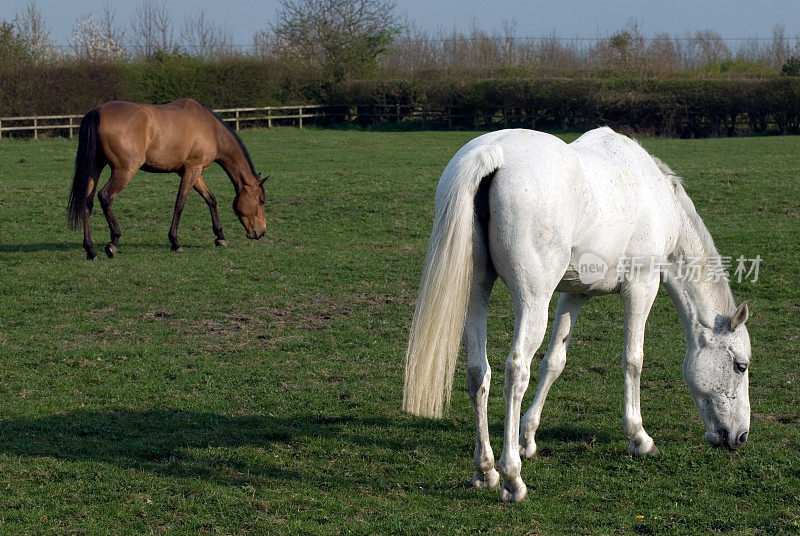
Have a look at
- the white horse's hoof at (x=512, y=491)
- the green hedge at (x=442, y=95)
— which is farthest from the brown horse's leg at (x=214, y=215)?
the green hedge at (x=442, y=95)

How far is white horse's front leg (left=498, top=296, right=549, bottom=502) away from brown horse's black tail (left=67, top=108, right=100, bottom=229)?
800cm

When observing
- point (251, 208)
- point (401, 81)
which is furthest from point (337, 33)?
point (251, 208)

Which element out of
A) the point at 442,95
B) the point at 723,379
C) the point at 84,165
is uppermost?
the point at 442,95

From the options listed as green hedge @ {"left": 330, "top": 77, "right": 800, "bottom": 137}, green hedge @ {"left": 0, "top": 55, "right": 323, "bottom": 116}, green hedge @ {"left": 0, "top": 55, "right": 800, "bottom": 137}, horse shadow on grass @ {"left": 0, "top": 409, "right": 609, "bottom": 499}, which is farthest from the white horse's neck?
green hedge @ {"left": 0, "top": 55, "right": 323, "bottom": 116}

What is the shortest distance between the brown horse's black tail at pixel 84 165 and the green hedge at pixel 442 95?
22.6 metres

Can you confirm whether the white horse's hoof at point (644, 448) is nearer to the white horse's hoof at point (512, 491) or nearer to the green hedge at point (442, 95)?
the white horse's hoof at point (512, 491)

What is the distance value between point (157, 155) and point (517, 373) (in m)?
8.46

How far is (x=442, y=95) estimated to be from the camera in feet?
116

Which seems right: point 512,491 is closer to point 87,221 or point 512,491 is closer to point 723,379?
point 723,379

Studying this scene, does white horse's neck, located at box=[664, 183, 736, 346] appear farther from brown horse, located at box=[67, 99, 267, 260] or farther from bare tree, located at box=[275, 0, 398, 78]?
bare tree, located at box=[275, 0, 398, 78]

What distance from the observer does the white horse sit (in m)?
3.73

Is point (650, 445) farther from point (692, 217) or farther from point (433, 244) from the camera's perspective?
point (433, 244)

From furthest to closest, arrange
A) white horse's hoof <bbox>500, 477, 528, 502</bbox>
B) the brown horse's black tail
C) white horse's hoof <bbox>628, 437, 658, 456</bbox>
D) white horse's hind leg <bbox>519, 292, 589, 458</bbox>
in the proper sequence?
the brown horse's black tail, white horse's hind leg <bbox>519, 292, 589, 458</bbox>, white horse's hoof <bbox>628, 437, 658, 456</bbox>, white horse's hoof <bbox>500, 477, 528, 502</bbox>

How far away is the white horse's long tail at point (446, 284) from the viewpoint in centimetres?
371
